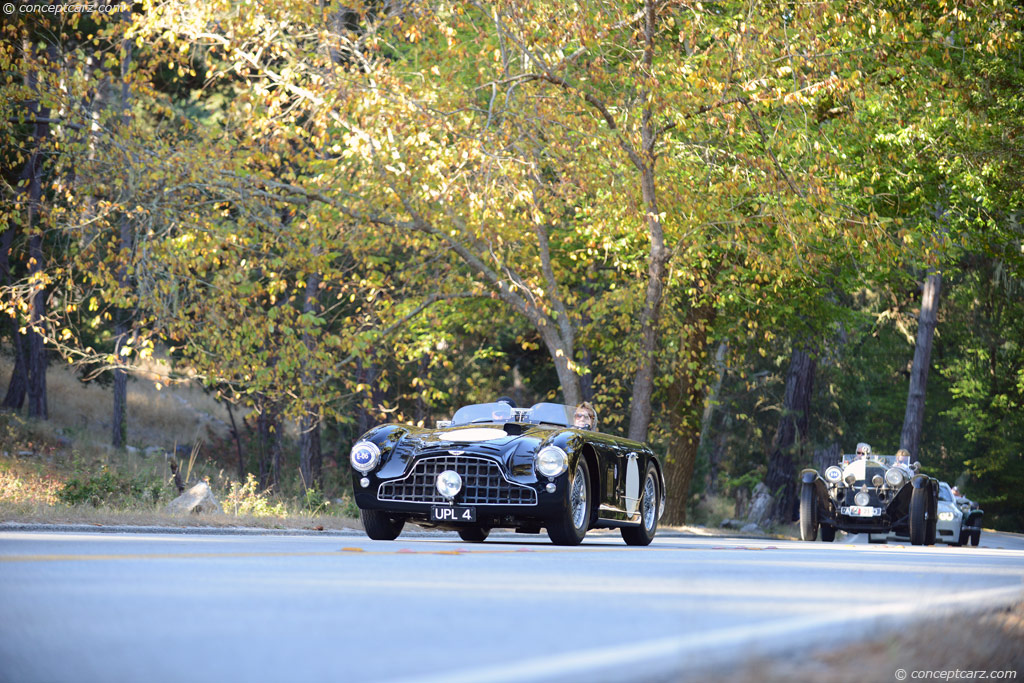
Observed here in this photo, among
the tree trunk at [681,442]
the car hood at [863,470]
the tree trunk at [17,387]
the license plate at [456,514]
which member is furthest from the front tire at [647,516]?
the tree trunk at [17,387]

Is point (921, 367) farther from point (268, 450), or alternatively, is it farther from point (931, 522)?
point (268, 450)

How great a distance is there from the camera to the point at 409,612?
18.5 ft

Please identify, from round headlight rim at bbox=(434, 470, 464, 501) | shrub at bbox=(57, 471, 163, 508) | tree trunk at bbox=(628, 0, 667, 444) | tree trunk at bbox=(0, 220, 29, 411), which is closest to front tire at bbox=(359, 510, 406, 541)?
round headlight rim at bbox=(434, 470, 464, 501)

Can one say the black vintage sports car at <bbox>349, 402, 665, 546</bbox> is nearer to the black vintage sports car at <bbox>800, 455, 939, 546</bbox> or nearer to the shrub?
the shrub

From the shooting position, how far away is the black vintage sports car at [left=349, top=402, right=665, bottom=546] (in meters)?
12.6

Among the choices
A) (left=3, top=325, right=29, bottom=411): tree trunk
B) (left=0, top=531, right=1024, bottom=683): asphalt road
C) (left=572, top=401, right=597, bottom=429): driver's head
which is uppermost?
(left=3, top=325, right=29, bottom=411): tree trunk

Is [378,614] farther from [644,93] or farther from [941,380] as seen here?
[941,380]

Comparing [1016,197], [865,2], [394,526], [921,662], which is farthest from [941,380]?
[921,662]

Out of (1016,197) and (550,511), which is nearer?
(550,511)

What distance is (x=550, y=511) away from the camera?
12.6 metres

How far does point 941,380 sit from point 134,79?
36.3 meters

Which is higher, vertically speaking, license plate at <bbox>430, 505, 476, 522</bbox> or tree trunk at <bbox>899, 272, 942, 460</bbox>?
tree trunk at <bbox>899, 272, 942, 460</bbox>

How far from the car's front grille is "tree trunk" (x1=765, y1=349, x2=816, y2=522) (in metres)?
28.5

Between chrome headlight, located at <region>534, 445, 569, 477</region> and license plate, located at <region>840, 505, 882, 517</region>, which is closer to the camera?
chrome headlight, located at <region>534, 445, 569, 477</region>
